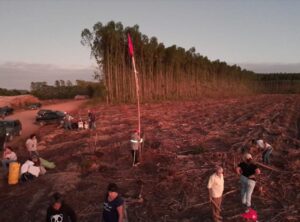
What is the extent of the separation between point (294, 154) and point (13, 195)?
11.3 meters

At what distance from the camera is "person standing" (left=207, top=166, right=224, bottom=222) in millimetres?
9008

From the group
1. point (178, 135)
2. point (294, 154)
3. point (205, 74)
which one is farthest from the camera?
point (205, 74)

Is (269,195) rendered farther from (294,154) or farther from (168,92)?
(168,92)

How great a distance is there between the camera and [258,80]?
145 metres

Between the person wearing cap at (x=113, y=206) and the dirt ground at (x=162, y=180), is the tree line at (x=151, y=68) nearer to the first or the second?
the dirt ground at (x=162, y=180)

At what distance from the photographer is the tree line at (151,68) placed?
5744 centimetres

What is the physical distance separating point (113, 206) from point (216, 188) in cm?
325

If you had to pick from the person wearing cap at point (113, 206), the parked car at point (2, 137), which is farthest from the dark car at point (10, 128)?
the person wearing cap at point (113, 206)

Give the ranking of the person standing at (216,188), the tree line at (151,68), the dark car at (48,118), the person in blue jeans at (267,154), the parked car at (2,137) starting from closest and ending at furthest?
the person standing at (216,188)
the person in blue jeans at (267,154)
the parked car at (2,137)
the dark car at (48,118)
the tree line at (151,68)

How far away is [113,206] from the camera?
268 inches

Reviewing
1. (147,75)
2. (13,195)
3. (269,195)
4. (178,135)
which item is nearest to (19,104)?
(147,75)

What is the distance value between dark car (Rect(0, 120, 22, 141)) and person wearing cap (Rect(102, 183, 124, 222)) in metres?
19.2

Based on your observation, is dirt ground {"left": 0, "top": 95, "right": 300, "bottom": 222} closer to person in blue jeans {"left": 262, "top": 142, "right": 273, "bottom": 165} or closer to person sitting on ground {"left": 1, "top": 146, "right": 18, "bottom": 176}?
person in blue jeans {"left": 262, "top": 142, "right": 273, "bottom": 165}

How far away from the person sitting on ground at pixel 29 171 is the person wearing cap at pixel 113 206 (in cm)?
765
